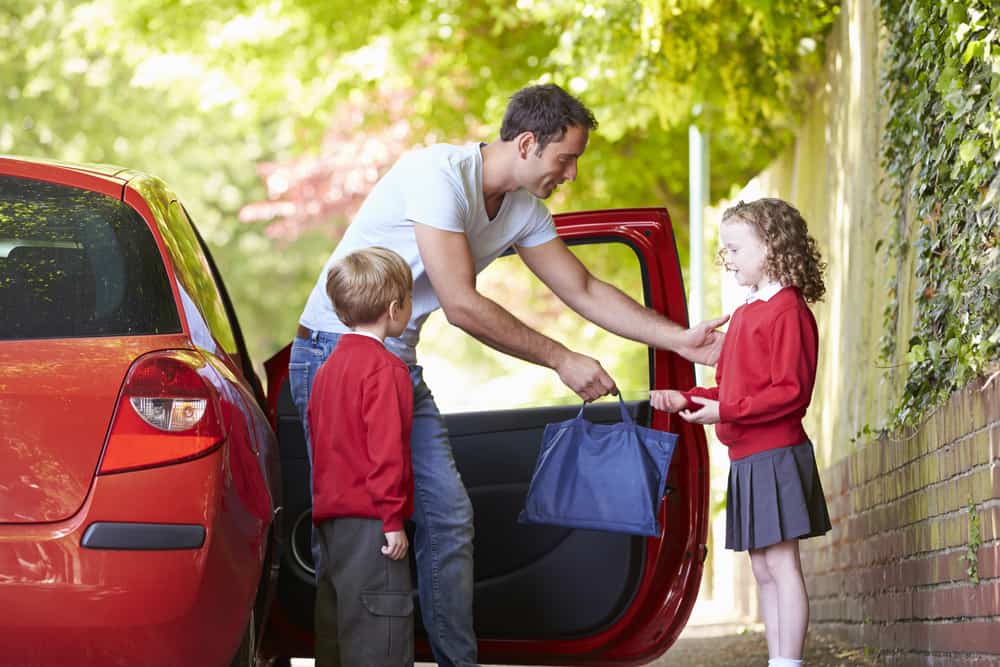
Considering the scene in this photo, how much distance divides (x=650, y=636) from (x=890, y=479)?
111 centimetres

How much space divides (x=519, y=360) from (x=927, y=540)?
178 centimetres

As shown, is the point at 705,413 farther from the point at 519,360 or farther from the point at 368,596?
the point at 519,360

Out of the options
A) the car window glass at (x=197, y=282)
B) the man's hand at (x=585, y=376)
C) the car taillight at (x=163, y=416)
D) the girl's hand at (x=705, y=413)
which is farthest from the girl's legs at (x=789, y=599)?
the car taillight at (x=163, y=416)

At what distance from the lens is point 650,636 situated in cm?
483

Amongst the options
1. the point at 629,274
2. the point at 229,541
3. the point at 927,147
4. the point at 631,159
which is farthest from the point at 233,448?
the point at 631,159

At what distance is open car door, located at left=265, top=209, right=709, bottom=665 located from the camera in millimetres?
4824

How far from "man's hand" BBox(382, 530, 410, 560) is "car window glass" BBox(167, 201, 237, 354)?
→ 0.67 m

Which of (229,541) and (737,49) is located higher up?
(737,49)

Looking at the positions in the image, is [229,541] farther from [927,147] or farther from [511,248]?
[927,147]

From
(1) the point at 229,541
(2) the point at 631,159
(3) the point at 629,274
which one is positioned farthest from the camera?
(2) the point at 631,159

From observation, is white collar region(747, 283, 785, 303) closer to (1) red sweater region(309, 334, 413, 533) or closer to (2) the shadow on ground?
(1) red sweater region(309, 334, 413, 533)

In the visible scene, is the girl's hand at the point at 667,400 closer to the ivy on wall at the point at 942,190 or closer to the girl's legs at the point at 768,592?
the girl's legs at the point at 768,592

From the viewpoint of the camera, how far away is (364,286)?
425cm

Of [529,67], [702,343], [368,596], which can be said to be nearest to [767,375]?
[702,343]
